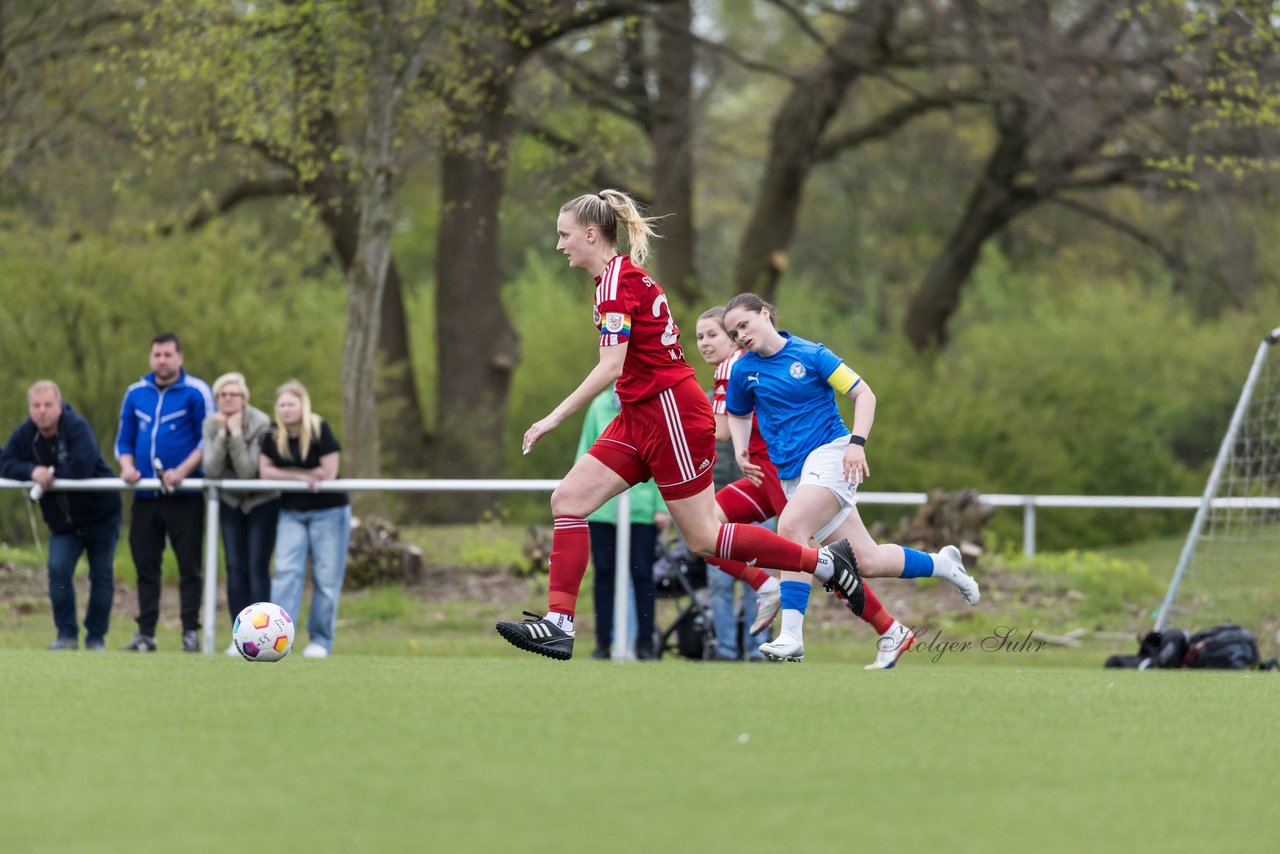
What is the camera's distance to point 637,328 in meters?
7.50

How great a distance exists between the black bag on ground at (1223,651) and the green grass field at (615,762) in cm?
320

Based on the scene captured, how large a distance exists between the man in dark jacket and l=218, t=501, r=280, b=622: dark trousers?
2.71 ft

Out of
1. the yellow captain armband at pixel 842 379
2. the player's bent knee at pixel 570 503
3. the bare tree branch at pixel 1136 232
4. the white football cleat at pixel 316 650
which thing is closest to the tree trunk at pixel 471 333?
the bare tree branch at pixel 1136 232

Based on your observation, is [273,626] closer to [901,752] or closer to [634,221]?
[634,221]

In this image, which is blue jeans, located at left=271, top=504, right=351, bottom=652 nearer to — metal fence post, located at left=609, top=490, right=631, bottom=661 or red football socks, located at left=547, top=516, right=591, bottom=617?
metal fence post, located at left=609, top=490, right=631, bottom=661

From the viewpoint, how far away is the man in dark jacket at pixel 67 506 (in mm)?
11570

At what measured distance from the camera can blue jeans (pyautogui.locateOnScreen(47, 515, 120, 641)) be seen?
11547 millimetres

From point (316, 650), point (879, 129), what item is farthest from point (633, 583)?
point (879, 129)

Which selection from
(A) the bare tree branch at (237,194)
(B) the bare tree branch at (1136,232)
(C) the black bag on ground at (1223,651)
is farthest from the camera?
(B) the bare tree branch at (1136,232)

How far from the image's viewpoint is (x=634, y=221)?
7.67 metres

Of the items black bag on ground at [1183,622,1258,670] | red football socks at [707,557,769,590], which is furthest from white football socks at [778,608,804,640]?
black bag on ground at [1183,622,1258,670]

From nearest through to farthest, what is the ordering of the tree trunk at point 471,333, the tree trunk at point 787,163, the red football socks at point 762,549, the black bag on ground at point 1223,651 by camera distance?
1. the red football socks at point 762,549
2. the black bag on ground at point 1223,651
3. the tree trunk at point 471,333
4. the tree trunk at point 787,163

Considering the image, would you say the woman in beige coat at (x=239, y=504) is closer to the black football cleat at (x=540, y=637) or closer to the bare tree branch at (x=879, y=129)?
the black football cleat at (x=540, y=637)

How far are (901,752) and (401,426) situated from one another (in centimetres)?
2021
